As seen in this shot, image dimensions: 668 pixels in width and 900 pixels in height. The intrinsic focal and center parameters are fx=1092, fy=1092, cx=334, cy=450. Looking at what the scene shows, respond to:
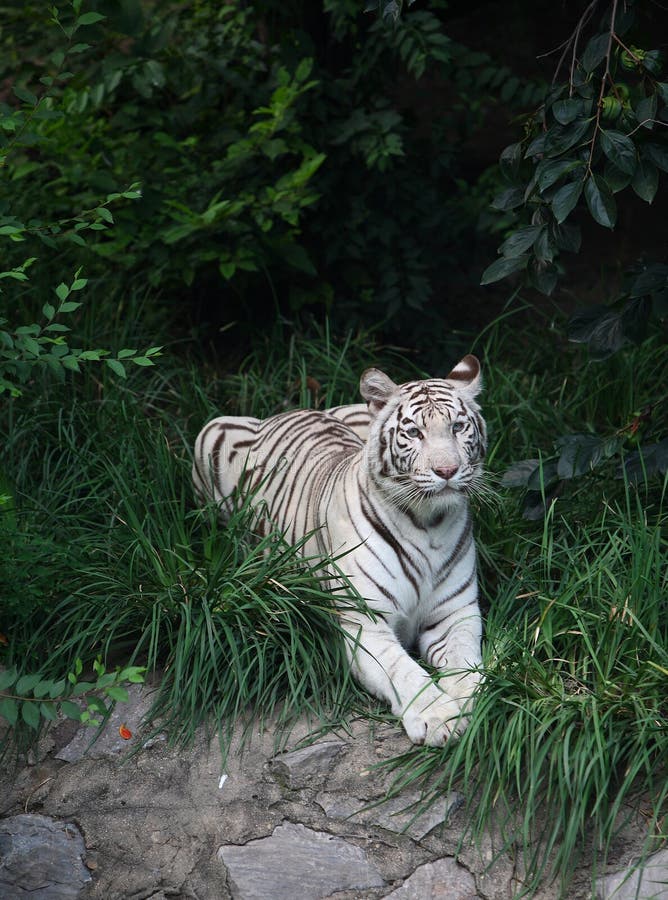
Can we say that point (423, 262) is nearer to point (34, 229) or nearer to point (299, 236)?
point (299, 236)

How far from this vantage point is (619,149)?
312cm

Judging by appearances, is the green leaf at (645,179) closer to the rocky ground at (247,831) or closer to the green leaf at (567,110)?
the green leaf at (567,110)

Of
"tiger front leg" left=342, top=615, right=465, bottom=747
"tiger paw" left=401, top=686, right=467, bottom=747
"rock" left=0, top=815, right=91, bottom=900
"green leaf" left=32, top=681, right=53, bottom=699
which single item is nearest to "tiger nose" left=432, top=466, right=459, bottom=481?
"tiger front leg" left=342, top=615, right=465, bottom=747

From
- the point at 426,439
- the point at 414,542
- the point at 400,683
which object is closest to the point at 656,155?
the point at 426,439

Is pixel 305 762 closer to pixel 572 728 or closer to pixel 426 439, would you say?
pixel 572 728

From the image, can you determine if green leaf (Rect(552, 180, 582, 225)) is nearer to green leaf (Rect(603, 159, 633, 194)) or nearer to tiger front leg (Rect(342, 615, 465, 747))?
green leaf (Rect(603, 159, 633, 194))

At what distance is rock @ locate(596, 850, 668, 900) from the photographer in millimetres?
2814

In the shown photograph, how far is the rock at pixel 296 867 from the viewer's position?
10.0 feet

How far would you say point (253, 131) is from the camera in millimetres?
5016

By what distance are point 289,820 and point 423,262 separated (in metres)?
3.26

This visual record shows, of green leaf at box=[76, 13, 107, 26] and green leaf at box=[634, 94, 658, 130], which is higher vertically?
green leaf at box=[76, 13, 107, 26]

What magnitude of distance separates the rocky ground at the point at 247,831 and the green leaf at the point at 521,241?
5.00 ft

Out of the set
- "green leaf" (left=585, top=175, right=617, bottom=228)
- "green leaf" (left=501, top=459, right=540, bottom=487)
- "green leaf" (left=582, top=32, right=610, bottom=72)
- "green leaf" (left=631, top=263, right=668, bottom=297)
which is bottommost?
"green leaf" (left=501, top=459, right=540, bottom=487)

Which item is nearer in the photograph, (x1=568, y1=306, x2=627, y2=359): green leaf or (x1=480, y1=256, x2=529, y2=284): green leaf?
(x1=480, y1=256, x2=529, y2=284): green leaf
